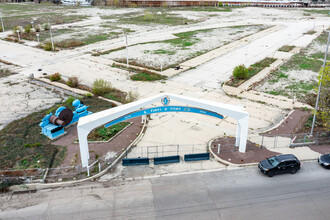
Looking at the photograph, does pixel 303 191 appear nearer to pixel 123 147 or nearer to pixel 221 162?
pixel 221 162

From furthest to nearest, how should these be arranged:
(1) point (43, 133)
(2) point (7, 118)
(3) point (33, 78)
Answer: (3) point (33, 78)
(2) point (7, 118)
(1) point (43, 133)

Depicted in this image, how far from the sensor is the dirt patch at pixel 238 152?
21.1 m

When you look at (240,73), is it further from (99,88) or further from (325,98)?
(99,88)

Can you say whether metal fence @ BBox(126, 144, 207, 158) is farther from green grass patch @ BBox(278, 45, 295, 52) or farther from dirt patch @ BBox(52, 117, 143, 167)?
green grass patch @ BBox(278, 45, 295, 52)

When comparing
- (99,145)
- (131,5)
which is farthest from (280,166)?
(131,5)

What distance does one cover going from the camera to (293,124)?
26125mm

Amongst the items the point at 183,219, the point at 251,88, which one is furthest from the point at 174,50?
the point at 183,219

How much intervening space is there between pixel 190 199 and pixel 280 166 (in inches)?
265

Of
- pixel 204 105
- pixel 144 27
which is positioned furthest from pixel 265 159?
pixel 144 27

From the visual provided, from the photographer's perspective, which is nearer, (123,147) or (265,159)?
(265,159)

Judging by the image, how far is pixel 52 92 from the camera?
34.4 m

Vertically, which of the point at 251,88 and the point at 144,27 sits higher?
the point at 144,27

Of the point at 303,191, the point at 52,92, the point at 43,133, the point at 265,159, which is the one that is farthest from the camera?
the point at 52,92

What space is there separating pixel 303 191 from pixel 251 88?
18970 mm
